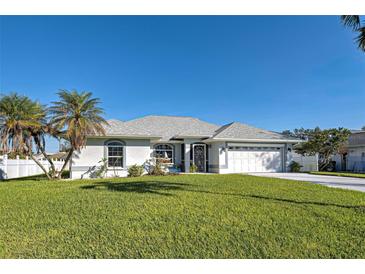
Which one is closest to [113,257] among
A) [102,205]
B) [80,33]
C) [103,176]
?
[102,205]

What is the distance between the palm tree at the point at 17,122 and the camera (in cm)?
1413

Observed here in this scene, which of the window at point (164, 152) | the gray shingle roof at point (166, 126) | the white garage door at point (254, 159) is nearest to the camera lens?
the gray shingle roof at point (166, 126)

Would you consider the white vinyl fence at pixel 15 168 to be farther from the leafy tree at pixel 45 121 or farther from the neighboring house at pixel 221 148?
the neighboring house at pixel 221 148

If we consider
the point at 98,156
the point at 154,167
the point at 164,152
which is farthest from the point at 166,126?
the point at 98,156

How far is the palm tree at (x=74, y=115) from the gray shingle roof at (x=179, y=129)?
7.92ft

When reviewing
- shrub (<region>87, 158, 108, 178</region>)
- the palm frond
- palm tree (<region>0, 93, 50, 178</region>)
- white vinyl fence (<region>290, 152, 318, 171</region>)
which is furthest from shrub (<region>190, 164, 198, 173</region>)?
the palm frond

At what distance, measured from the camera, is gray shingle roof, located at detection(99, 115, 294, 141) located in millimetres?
18734

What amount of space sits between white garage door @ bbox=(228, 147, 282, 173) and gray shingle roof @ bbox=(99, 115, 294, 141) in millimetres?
1252

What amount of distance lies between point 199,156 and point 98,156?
9.40m

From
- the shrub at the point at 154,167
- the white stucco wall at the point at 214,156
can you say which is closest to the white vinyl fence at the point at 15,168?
the shrub at the point at 154,167

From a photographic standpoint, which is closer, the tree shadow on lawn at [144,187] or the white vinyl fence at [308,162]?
the tree shadow on lawn at [144,187]

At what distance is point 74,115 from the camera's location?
1504 cm

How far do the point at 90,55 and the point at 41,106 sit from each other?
16.5 ft

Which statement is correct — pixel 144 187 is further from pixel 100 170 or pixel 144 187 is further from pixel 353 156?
→ pixel 353 156
